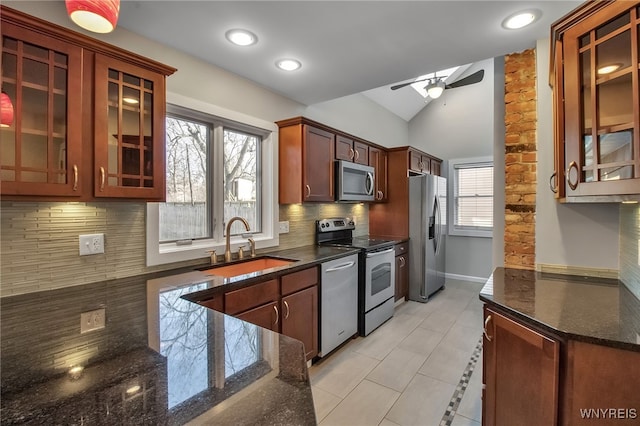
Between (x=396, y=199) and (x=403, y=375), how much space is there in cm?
249

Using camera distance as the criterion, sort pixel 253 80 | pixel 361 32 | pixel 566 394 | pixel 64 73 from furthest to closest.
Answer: pixel 253 80
pixel 361 32
pixel 64 73
pixel 566 394

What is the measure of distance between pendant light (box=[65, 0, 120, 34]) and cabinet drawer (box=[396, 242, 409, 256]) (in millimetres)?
3668

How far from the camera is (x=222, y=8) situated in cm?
173

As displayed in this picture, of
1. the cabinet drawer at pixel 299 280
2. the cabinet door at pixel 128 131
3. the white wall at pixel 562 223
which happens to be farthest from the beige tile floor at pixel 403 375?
the cabinet door at pixel 128 131

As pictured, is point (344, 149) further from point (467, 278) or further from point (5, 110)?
point (467, 278)

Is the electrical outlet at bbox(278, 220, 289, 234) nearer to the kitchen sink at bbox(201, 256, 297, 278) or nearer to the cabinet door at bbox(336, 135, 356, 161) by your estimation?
the kitchen sink at bbox(201, 256, 297, 278)

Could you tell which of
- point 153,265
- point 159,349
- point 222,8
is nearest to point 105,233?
point 153,265

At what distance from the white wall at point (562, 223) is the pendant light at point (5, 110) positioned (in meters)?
2.83

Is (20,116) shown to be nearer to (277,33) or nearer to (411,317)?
(277,33)

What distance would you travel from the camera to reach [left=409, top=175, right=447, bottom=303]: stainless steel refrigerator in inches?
163

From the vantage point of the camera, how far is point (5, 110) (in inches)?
48.3

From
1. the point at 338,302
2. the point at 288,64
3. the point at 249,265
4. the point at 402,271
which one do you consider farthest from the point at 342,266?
the point at 288,64

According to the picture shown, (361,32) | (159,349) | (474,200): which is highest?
(361,32)

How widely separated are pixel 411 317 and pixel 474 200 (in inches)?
106
